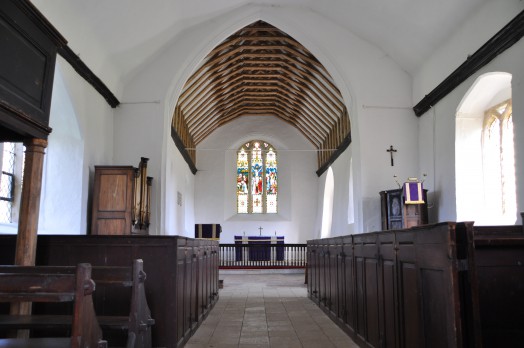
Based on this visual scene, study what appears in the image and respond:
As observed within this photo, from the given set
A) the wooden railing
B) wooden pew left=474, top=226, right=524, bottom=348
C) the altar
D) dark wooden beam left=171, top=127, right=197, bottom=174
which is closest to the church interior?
wooden pew left=474, top=226, right=524, bottom=348

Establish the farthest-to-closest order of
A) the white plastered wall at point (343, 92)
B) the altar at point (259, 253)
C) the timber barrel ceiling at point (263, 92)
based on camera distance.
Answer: the altar at point (259, 253), the timber barrel ceiling at point (263, 92), the white plastered wall at point (343, 92)

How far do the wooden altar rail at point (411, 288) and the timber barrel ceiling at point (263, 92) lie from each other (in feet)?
23.5

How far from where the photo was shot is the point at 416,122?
9430mm

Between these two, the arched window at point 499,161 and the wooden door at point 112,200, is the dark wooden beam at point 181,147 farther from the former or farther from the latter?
the arched window at point 499,161

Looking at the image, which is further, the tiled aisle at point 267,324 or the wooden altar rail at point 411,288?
the tiled aisle at point 267,324

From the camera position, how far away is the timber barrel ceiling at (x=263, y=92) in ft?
36.5

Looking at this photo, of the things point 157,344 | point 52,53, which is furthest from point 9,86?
point 157,344

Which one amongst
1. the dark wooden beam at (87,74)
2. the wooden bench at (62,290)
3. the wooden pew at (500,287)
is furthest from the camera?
the dark wooden beam at (87,74)

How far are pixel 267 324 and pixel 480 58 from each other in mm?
4837

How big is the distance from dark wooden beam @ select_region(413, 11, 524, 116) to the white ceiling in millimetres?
684

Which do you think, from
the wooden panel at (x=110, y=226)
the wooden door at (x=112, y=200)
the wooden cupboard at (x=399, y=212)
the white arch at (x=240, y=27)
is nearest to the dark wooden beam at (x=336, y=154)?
the white arch at (x=240, y=27)

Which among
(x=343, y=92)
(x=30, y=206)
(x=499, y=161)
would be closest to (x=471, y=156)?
(x=499, y=161)

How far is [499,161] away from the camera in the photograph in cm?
754

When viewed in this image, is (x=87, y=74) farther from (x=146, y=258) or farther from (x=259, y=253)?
(x=259, y=253)
